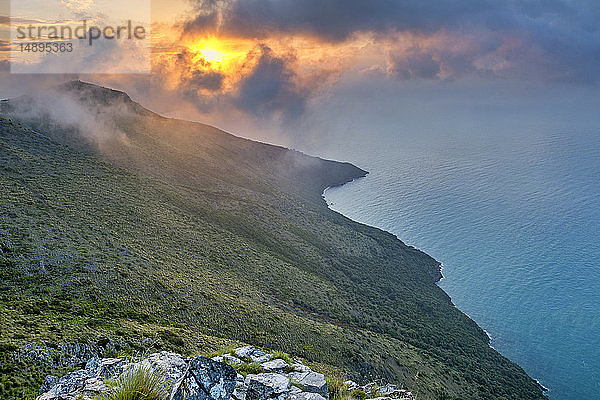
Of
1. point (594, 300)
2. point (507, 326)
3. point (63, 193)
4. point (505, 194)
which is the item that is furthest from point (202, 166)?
point (505, 194)

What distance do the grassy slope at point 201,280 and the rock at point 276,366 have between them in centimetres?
1002

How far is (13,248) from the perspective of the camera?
3212cm

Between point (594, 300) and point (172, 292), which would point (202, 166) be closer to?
point (172, 292)

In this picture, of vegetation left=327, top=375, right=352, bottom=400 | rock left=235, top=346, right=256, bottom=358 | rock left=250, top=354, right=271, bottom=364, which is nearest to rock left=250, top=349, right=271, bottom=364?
rock left=250, top=354, right=271, bottom=364

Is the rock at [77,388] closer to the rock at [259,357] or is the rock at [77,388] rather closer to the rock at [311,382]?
the rock at [311,382]

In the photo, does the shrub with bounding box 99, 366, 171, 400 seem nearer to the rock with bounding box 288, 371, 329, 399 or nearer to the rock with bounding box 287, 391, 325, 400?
the rock with bounding box 287, 391, 325, 400

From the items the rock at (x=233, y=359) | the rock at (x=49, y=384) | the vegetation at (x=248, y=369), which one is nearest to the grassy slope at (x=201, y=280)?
the rock at (x=49, y=384)

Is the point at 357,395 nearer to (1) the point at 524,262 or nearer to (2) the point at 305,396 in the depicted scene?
(2) the point at 305,396

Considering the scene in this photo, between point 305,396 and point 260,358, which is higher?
point 305,396

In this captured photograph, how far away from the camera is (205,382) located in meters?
8.95

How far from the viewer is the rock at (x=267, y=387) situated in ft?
35.3

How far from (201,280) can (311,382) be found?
3495cm

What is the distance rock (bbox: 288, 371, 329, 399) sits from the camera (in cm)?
1186

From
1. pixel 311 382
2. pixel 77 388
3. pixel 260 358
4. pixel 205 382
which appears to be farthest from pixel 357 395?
pixel 77 388
